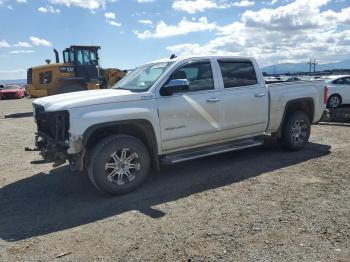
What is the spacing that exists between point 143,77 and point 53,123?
171cm

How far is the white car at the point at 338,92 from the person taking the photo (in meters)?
16.5

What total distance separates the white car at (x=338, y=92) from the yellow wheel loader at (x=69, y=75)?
10.4 meters

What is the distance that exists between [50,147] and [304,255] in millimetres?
3688

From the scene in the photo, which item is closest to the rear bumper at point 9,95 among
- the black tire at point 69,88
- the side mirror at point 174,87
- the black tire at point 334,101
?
the black tire at point 69,88

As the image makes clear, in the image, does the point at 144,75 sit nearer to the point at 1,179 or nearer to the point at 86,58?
the point at 1,179

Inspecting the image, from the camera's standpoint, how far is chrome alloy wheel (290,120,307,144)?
7934 millimetres

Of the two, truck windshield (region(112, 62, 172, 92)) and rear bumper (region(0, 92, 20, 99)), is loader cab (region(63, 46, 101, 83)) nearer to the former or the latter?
truck windshield (region(112, 62, 172, 92))

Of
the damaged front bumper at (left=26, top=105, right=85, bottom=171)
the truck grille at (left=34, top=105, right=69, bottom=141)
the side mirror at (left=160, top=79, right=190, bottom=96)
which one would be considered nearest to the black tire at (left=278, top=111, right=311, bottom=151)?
the side mirror at (left=160, top=79, right=190, bottom=96)

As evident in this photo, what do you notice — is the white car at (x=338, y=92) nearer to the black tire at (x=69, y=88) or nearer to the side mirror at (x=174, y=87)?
the black tire at (x=69, y=88)

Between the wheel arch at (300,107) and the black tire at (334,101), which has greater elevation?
the wheel arch at (300,107)

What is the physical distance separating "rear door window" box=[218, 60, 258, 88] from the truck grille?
287 cm

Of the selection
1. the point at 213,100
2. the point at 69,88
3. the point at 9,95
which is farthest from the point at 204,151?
the point at 9,95

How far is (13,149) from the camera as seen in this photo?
922 cm

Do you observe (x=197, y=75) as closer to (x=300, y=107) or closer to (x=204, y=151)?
(x=204, y=151)
